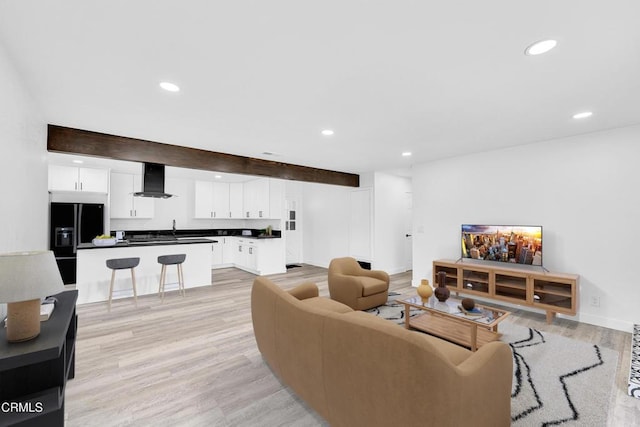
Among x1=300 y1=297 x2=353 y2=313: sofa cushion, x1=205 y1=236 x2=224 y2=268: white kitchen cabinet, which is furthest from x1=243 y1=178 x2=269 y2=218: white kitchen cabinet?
x1=300 y1=297 x2=353 y2=313: sofa cushion

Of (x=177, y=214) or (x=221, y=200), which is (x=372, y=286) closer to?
(x=221, y=200)

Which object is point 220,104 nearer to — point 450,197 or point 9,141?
point 9,141

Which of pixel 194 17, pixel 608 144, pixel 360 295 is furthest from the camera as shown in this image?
pixel 360 295

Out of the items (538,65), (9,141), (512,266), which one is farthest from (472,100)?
(9,141)

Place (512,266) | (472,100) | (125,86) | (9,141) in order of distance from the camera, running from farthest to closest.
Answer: (512,266), (472,100), (125,86), (9,141)

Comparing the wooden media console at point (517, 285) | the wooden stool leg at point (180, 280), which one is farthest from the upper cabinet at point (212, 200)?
the wooden media console at point (517, 285)

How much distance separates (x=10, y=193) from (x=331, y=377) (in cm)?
245

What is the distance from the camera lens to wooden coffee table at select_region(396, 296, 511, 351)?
263cm

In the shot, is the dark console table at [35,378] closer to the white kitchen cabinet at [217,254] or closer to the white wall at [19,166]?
the white wall at [19,166]

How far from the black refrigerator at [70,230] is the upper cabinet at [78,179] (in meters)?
0.38

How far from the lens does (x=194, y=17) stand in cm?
152

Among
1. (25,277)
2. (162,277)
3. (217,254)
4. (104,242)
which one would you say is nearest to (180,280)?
(162,277)

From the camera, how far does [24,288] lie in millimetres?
1354

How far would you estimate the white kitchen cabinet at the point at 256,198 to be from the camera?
7130 mm
